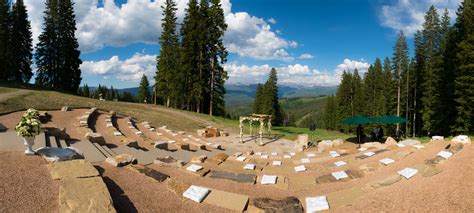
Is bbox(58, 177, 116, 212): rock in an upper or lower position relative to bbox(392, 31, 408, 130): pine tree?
lower

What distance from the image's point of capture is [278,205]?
21.8 feet

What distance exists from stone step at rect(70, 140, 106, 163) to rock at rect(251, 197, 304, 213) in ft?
18.2

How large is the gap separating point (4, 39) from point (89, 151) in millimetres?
39489

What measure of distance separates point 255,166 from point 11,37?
45.0 meters

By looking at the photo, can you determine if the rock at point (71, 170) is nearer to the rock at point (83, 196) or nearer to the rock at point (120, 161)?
Answer: the rock at point (83, 196)

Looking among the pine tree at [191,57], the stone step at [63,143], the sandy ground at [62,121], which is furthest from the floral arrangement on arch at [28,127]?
the pine tree at [191,57]

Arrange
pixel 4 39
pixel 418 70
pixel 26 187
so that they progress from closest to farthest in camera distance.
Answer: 1. pixel 26 187
2. pixel 4 39
3. pixel 418 70

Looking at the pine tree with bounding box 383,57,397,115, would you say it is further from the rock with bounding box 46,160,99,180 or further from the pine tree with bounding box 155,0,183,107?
the rock with bounding box 46,160,99,180

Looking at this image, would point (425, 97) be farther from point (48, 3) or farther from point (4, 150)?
point (48, 3)

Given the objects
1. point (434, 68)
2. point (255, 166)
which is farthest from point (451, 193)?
point (434, 68)

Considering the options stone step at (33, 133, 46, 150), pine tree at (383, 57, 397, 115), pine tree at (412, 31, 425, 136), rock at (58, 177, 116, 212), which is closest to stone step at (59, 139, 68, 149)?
stone step at (33, 133, 46, 150)

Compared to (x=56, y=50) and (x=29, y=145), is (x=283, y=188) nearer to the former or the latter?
(x=29, y=145)

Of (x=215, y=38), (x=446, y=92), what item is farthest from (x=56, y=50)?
(x=446, y=92)

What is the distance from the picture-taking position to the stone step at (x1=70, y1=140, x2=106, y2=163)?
9.49 meters
